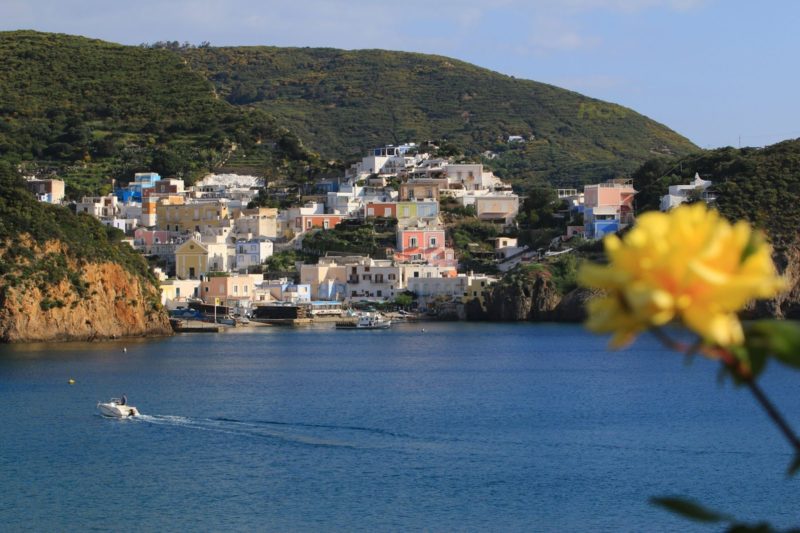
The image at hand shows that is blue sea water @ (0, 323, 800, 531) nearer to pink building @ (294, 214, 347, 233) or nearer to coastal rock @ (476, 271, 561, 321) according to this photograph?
coastal rock @ (476, 271, 561, 321)

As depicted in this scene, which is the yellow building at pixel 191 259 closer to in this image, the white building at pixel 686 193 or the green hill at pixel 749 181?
the green hill at pixel 749 181

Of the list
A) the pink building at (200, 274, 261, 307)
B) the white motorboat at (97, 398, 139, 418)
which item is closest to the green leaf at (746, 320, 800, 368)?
the white motorboat at (97, 398, 139, 418)

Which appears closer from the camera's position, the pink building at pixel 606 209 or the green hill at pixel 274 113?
the pink building at pixel 606 209

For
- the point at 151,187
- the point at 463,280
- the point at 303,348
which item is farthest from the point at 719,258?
the point at 151,187

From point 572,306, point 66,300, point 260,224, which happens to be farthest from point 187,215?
point 66,300

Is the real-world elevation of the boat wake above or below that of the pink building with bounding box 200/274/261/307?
below

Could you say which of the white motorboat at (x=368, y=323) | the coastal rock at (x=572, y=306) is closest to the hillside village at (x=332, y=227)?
the white motorboat at (x=368, y=323)

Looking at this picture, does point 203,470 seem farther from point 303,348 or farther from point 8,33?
point 8,33
